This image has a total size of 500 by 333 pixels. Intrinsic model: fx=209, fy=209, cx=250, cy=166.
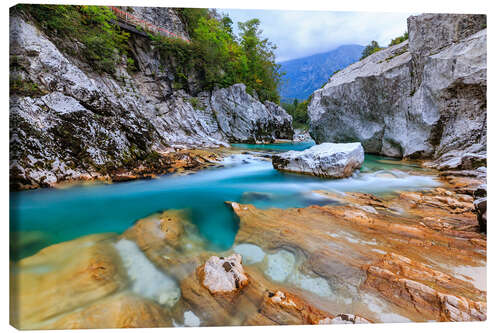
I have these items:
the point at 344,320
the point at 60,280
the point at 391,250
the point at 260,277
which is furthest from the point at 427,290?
the point at 60,280

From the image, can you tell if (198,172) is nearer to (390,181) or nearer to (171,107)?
(390,181)

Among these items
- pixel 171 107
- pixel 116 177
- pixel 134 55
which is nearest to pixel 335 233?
pixel 116 177

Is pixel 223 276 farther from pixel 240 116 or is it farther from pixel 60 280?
pixel 240 116

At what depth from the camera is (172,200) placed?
10.0 ft

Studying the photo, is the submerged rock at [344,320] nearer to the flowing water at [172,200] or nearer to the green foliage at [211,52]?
the flowing water at [172,200]

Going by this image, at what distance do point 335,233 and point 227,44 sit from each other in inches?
588

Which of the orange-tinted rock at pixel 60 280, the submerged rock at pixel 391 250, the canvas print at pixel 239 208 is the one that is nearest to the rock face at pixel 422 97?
the canvas print at pixel 239 208

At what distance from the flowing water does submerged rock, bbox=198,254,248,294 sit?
0.39 metres

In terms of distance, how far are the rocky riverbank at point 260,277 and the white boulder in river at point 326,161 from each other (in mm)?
2389

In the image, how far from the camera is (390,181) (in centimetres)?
454

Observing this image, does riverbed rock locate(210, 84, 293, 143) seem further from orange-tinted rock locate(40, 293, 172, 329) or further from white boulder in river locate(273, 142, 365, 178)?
orange-tinted rock locate(40, 293, 172, 329)

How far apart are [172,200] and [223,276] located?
193 centimetres

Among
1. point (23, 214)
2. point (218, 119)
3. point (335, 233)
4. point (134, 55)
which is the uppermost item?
point (134, 55)

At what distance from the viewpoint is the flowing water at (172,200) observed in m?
1.92
